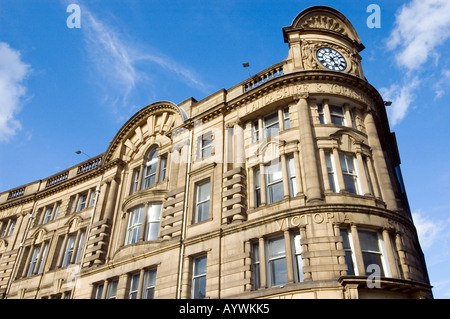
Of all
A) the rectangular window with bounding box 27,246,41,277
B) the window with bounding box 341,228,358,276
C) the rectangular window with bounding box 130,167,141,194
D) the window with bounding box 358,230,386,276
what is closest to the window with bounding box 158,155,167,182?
the rectangular window with bounding box 130,167,141,194

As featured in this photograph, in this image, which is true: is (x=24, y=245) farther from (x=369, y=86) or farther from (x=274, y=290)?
(x=369, y=86)

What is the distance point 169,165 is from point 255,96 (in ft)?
23.7

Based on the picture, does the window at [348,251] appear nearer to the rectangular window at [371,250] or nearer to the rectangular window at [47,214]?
the rectangular window at [371,250]

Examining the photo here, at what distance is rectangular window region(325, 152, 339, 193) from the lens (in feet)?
60.0

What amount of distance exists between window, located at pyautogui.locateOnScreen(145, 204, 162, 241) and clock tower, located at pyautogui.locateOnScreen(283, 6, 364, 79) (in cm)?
1172

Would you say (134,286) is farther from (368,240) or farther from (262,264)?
(368,240)

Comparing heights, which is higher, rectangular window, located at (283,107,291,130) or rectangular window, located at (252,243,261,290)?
rectangular window, located at (283,107,291,130)

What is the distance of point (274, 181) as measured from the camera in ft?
64.2

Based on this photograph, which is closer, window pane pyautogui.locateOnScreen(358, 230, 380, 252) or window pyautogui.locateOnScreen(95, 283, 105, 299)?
window pane pyautogui.locateOnScreen(358, 230, 380, 252)

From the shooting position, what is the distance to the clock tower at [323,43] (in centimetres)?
2280

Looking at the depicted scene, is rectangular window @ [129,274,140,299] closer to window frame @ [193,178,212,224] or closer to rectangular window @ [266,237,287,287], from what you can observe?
window frame @ [193,178,212,224]

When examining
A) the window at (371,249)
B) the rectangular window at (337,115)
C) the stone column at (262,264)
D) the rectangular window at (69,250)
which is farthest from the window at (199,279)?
the rectangular window at (69,250)

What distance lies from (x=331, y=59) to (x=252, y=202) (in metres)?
10.8

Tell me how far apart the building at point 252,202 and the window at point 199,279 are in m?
0.07
